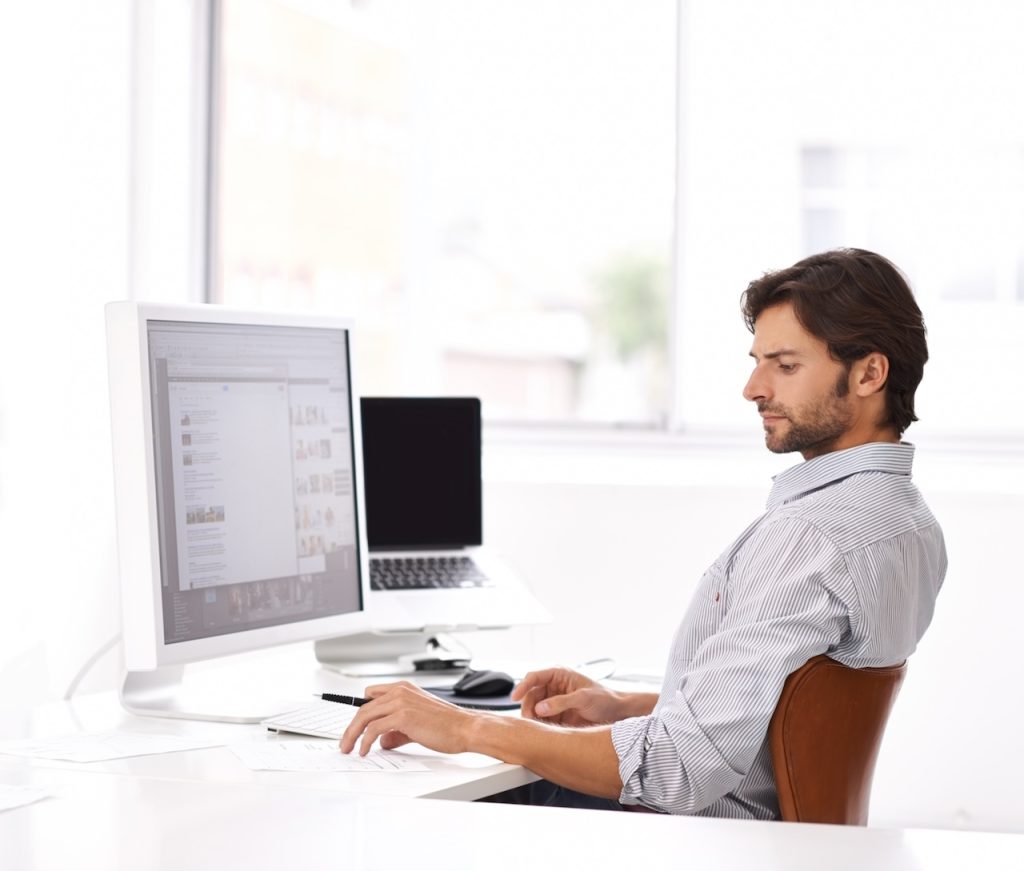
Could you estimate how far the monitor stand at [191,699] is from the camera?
5.96 ft

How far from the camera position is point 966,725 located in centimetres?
334

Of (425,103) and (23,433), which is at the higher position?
(425,103)

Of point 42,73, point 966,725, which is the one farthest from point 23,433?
point 966,725

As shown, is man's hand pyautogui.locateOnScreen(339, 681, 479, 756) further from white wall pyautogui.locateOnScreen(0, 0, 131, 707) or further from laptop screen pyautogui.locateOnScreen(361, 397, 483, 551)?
white wall pyautogui.locateOnScreen(0, 0, 131, 707)

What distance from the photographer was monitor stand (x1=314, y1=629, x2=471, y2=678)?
2.24 m

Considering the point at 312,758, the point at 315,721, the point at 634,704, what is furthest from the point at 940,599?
the point at 312,758

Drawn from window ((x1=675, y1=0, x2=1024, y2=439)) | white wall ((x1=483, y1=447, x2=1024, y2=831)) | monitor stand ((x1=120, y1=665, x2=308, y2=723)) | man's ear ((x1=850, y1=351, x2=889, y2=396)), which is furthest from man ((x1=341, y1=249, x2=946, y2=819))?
window ((x1=675, y1=0, x2=1024, y2=439))

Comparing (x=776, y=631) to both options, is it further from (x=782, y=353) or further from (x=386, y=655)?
(x=386, y=655)

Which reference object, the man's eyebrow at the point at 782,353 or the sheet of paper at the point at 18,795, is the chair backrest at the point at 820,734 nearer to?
the man's eyebrow at the point at 782,353

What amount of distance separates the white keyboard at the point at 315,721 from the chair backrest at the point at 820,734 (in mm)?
563

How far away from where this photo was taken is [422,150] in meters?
3.99

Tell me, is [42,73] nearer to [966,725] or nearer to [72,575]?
[72,575]

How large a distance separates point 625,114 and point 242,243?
127 centimetres

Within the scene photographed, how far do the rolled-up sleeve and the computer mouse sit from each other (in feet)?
1.35
